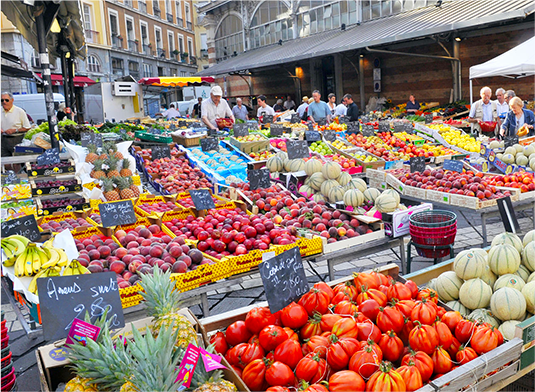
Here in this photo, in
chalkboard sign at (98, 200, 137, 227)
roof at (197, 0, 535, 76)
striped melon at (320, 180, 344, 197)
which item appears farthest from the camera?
roof at (197, 0, 535, 76)

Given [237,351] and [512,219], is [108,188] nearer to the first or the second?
[237,351]

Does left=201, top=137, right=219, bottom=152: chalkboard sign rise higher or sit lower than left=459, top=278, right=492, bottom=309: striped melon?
higher

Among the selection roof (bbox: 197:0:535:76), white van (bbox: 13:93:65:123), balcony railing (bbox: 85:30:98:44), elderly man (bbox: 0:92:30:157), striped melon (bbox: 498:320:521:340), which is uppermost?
balcony railing (bbox: 85:30:98:44)

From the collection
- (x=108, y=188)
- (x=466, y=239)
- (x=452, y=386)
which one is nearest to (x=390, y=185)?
(x=466, y=239)

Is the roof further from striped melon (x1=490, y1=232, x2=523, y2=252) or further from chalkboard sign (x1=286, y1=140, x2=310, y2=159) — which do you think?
striped melon (x1=490, y1=232, x2=523, y2=252)

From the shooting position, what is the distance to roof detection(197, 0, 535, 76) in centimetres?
1111

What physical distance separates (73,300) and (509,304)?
7.21 ft

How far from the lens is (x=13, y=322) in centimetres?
404

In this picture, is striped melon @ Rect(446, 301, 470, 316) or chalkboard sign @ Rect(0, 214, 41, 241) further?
chalkboard sign @ Rect(0, 214, 41, 241)

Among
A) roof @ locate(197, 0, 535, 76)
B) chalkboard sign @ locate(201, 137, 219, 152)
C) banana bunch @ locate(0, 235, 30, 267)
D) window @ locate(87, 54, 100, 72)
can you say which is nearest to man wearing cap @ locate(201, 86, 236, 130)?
chalkboard sign @ locate(201, 137, 219, 152)

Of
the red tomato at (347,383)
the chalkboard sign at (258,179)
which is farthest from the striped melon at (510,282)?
the chalkboard sign at (258,179)

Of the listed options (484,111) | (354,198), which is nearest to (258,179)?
(354,198)

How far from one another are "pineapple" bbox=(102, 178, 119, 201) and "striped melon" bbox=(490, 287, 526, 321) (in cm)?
406

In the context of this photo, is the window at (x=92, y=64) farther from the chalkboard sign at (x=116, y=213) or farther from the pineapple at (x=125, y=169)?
the chalkboard sign at (x=116, y=213)
